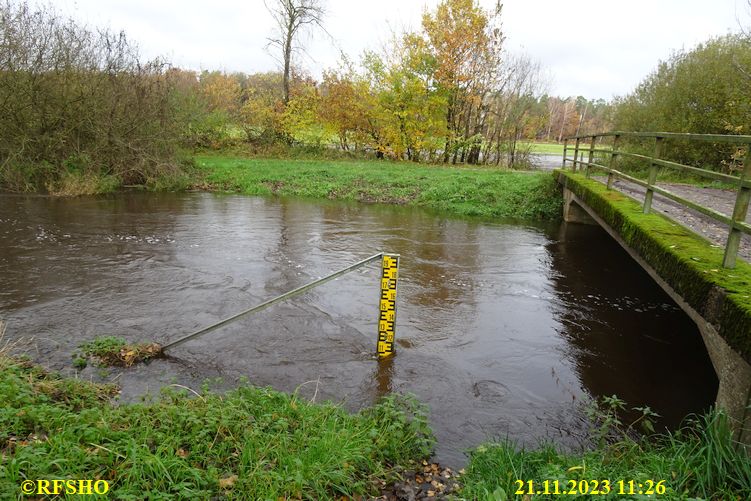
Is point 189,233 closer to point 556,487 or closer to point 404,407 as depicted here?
point 404,407

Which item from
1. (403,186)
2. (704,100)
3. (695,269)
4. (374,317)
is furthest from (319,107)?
(695,269)

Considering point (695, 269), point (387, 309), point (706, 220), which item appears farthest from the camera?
point (706, 220)

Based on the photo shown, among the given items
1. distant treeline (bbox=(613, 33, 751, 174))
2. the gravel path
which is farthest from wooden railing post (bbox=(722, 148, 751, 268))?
distant treeline (bbox=(613, 33, 751, 174))

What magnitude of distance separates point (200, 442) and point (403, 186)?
16.6 m

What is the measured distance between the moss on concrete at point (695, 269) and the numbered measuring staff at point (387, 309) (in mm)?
3028

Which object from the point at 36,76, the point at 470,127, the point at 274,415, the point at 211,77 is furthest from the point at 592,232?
the point at 211,77

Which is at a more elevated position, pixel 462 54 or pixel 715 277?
pixel 462 54

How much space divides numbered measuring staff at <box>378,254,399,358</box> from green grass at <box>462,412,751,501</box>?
2274 mm

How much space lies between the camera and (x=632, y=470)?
3.42 meters

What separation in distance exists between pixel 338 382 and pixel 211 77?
38.7 metres

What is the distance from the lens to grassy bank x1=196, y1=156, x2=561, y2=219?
55.5 feet

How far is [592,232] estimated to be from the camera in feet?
46.5

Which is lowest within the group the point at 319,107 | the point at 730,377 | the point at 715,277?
the point at 730,377

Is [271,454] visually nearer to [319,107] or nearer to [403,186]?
[403,186]
